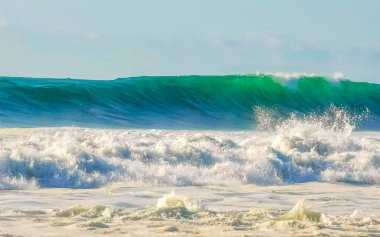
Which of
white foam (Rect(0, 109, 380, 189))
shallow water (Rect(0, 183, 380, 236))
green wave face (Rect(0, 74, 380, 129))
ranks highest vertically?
green wave face (Rect(0, 74, 380, 129))

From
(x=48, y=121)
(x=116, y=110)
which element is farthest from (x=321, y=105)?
(x=48, y=121)

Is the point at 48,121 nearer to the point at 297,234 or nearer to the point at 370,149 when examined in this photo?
the point at 370,149

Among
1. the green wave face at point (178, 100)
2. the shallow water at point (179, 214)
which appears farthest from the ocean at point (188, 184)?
the green wave face at point (178, 100)

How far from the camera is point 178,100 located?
2855 cm

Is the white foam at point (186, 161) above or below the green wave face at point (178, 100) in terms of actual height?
below

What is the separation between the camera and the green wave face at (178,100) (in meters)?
24.3

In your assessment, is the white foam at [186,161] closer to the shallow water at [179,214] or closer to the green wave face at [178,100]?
the shallow water at [179,214]

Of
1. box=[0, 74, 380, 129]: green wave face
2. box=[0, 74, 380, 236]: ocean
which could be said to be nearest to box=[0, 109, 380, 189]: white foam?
box=[0, 74, 380, 236]: ocean

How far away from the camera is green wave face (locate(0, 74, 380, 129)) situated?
24.3 meters

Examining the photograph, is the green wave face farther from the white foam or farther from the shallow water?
the shallow water

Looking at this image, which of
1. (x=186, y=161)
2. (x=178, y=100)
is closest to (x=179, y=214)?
(x=186, y=161)

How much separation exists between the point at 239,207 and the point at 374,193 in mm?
2373

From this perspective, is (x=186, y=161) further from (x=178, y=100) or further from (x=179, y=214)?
(x=178, y=100)

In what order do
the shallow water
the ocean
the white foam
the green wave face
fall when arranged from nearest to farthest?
1. the shallow water
2. the ocean
3. the white foam
4. the green wave face
